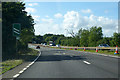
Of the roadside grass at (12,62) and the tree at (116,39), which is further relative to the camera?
the tree at (116,39)

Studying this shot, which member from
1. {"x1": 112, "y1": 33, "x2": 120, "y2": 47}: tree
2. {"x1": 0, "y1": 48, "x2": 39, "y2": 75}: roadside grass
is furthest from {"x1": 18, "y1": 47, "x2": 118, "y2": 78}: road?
{"x1": 112, "y1": 33, "x2": 120, "y2": 47}: tree

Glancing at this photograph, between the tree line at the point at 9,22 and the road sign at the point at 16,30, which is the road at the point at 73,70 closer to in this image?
the road sign at the point at 16,30

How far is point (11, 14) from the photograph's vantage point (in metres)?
21.7

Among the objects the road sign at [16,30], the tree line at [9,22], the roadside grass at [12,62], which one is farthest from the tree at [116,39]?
the road sign at [16,30]

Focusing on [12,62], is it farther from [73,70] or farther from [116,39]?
[116,39]

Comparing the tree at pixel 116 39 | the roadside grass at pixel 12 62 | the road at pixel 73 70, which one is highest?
the tree at pixel 116 39

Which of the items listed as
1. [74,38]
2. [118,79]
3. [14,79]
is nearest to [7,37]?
[14,79]

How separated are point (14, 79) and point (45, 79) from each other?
124 centimetres

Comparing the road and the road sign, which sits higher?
the road sign

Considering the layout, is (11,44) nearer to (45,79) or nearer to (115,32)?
(45,79)

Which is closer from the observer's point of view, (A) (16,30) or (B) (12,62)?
(B) (12,62)

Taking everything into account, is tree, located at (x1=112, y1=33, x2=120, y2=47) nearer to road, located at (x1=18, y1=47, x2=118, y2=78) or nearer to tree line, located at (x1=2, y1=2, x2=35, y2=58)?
tree line, located at (x1=2, y1=2, x2=35, y2=58)

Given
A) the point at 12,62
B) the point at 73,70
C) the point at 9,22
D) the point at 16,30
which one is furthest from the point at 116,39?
the point at 73,70

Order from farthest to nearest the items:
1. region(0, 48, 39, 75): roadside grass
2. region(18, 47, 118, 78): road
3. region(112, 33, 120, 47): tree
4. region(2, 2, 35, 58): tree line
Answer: region(112, 33, 120, 47): tree < region(2, 2, 35, 58): tree line < region(0, 48, 39, 75): roadside grass < region(18, 47, 118, 78): road
